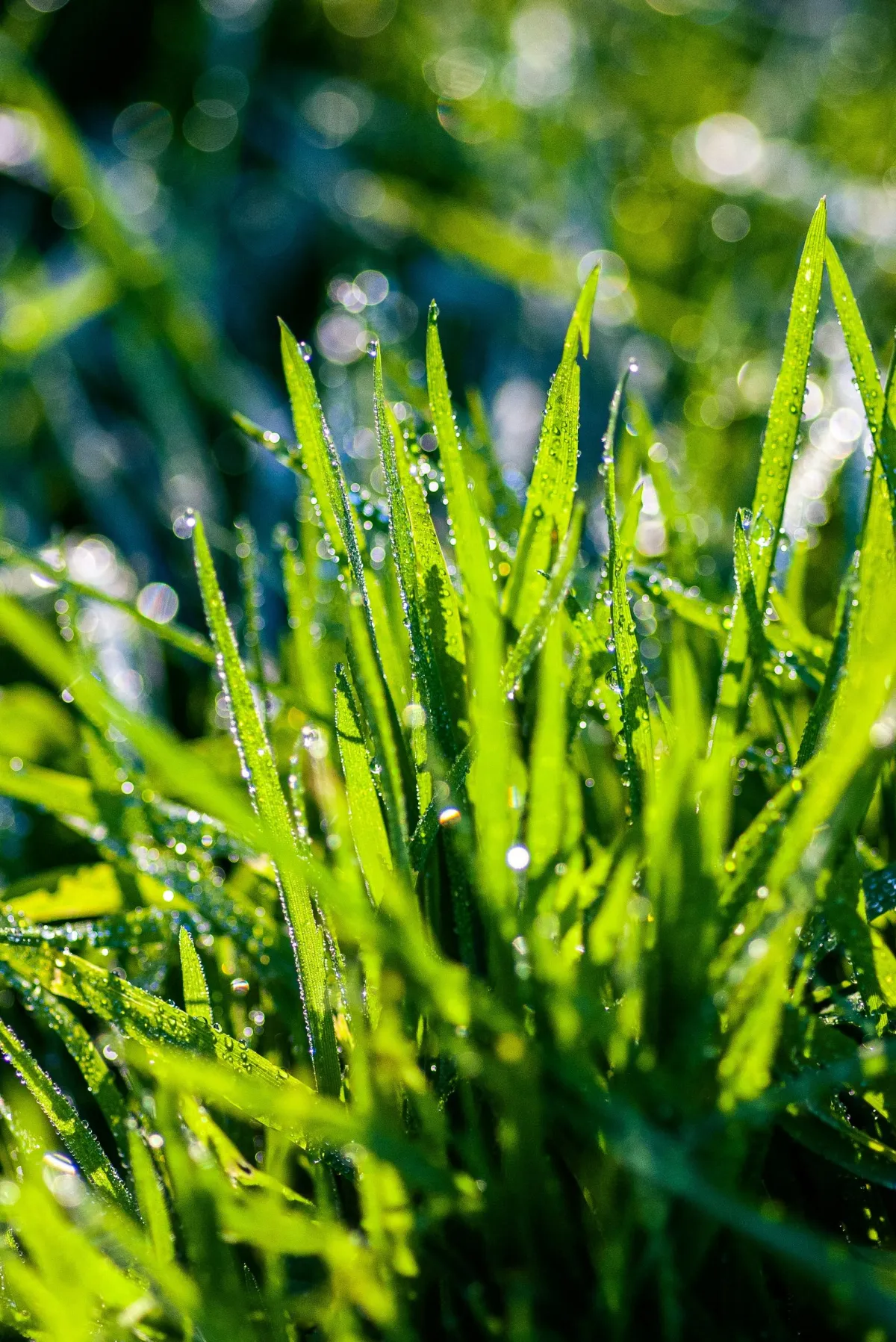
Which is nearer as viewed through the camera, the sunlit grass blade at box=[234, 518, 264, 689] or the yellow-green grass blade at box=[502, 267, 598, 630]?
the yellow-green grass blade at box=[502, 267, 598, 630]

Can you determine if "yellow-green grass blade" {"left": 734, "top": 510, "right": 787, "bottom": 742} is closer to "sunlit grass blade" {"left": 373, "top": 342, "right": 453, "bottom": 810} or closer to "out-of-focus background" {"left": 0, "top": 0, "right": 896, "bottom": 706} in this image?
"sunlit grass blade" {"left": 373, "top": 342, "right": 453, "bottom": 810}

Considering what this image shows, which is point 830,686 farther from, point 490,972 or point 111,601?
point 111,601

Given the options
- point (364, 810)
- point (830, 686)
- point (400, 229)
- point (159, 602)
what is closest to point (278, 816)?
point (364, 810)

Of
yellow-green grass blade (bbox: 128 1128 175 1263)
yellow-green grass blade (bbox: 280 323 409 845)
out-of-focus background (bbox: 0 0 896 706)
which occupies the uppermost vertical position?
out-of-focus background (bbox: 0 0 896 706)

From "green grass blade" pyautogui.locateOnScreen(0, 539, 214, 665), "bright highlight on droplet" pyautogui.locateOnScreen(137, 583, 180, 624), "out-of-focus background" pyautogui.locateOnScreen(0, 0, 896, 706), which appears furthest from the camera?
"out-of-focus background" pyautogui.locateOnScreen(0, 0, 896, 706)

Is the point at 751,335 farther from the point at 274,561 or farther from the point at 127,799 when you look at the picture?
the point at 127,799

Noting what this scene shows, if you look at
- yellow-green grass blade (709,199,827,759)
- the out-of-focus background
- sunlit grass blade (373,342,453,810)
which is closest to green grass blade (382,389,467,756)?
sunlit grass blade (373,342,453,810)

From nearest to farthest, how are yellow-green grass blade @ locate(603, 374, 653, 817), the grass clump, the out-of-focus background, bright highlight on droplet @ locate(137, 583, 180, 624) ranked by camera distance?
the grass clump
yellow-green grass blade @ locate(603, 374, 653, 817)
bright highlight on droplet @ locate(137, 583, 180, 624)
the out-of-focus background
